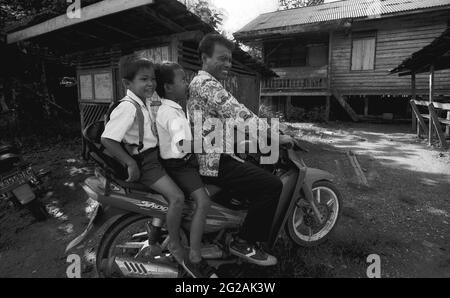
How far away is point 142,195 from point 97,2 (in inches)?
159

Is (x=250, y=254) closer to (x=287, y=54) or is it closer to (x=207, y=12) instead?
(x=207, y=12)

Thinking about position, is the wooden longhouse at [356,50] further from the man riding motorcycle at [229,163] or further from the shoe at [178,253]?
the shoe at [178,253]

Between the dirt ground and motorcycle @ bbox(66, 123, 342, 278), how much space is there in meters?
0.40

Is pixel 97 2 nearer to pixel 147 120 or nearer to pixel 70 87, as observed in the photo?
pixel 147 120

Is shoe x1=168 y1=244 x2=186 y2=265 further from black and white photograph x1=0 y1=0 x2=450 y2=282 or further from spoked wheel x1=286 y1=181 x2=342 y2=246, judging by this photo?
spoked wheel x1=286 y1=181 x2=342 y2=246

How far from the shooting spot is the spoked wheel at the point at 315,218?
2.96m

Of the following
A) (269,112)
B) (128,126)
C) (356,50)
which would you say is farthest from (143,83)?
(356,50)

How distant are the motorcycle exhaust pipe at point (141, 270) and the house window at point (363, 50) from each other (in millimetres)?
15456

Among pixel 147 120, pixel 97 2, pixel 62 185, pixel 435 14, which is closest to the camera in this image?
pixel 147 120

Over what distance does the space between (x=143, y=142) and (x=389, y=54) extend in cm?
1564

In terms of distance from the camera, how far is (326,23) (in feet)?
46.6

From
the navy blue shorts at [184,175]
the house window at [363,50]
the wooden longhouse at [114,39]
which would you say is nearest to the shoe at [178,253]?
the navy blue shorts at [184,175]

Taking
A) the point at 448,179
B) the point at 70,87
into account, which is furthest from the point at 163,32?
the point at 70,87

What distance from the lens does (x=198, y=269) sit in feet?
7.79
